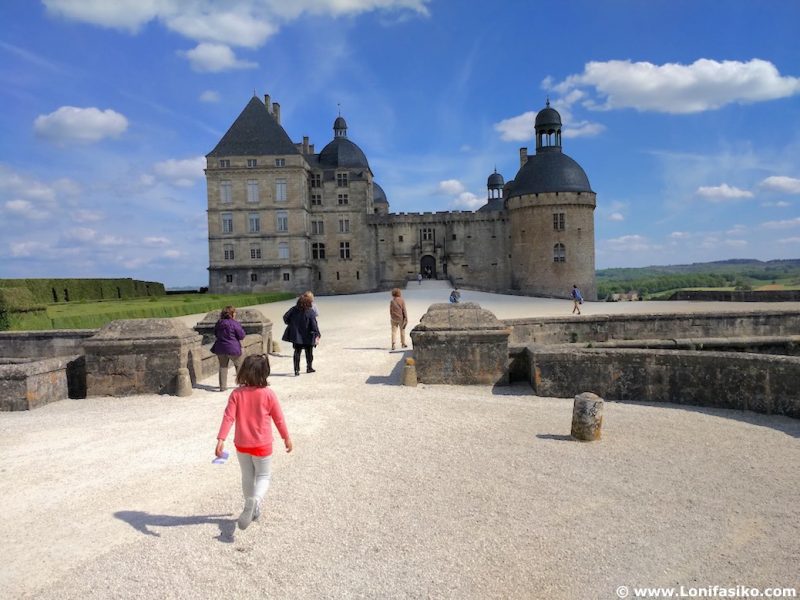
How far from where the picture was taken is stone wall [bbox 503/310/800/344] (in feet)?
46.3

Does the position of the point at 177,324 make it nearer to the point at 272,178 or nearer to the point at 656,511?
the point at 656,511

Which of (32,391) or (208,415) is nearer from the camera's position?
(208,415)

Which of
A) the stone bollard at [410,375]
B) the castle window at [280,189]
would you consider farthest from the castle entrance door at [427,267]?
the stone bollard at [410,375]

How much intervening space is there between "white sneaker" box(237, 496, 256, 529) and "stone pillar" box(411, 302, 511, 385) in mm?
5333

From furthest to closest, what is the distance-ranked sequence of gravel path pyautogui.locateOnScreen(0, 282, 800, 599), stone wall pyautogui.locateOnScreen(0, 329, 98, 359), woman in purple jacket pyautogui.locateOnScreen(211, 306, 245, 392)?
stone wall pyautogui.locateOnScreen(0, 329, 98, 359) → woman in purple jacket pyautogui.locateOnScreen(211, 306, 245, 392) → gravel path pyautogui.locateOnScreen(0, 282, 800, 599)

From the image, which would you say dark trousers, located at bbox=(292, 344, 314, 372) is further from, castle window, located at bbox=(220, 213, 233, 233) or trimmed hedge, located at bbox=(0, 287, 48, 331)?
castle window, located at bbox=(220, 213, 233, 233)

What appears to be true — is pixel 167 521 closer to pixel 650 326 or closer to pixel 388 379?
pixel 388 379

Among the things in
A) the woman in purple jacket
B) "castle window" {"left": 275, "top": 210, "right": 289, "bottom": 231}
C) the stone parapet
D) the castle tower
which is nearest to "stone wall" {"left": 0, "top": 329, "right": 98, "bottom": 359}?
the stone parapet

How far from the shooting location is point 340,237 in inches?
1860

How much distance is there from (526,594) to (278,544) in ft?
5.64

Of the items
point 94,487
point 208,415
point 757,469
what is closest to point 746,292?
point 757,469

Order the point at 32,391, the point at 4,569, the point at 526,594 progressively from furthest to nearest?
the point at 32,391 < the point at 4,569 < the point at 526,594

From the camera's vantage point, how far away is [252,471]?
13.9ft

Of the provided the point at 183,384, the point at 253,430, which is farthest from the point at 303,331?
the point at 253,430
